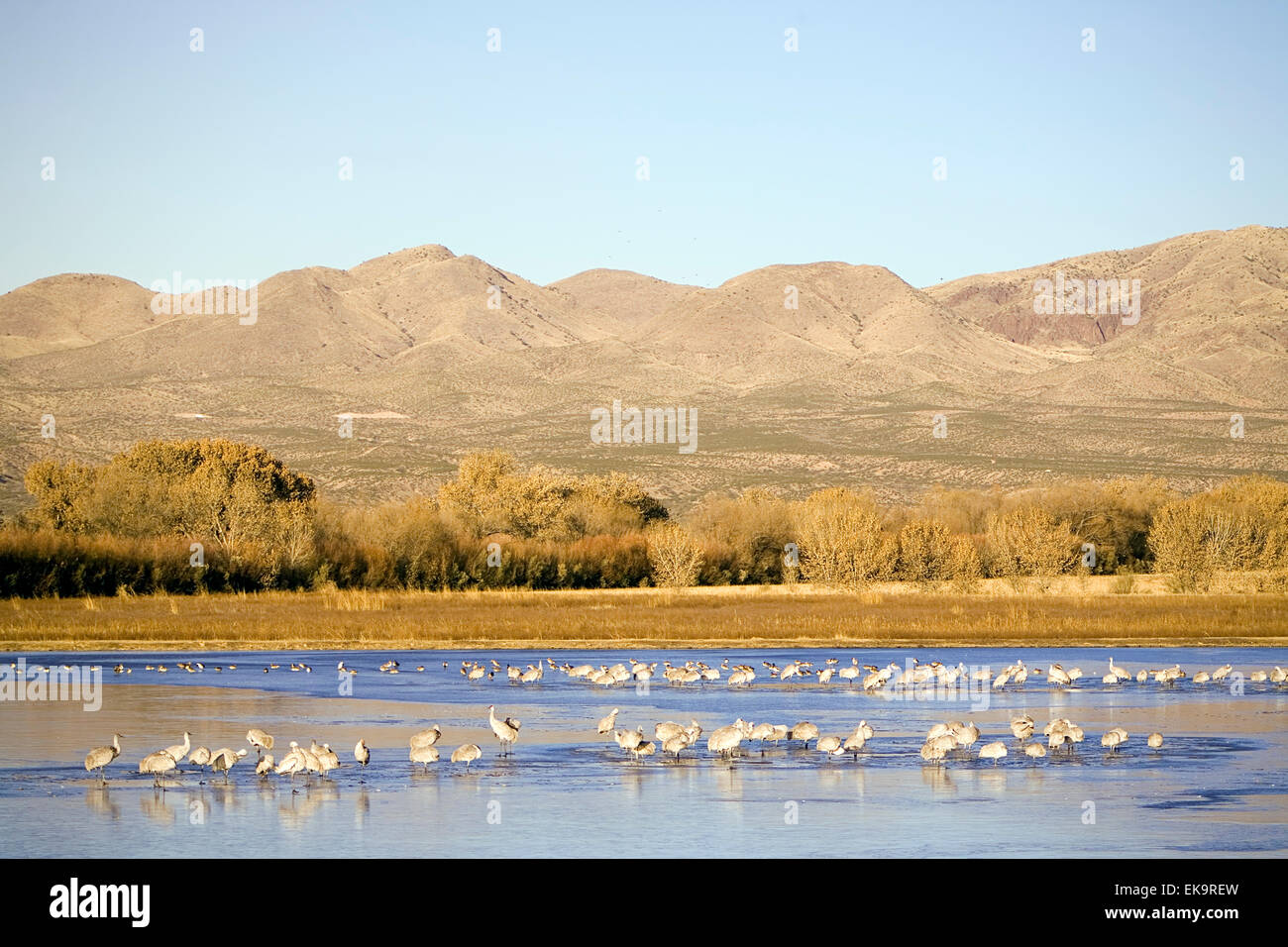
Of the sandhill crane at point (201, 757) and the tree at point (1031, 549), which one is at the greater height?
the tree at point (1031, 549)

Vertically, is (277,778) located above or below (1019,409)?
below

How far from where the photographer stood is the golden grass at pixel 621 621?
4078 cm

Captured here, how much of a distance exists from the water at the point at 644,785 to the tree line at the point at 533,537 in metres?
27.6

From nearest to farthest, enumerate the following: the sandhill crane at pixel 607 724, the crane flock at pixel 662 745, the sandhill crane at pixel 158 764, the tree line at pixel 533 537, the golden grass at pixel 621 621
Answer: the sandhill crane at pixel 158 764, the crane flock at pixel 662 745, the sandhill crane at pixel 607 724, the golden grass at pixel 621 621, the tree line at pixel 533 537

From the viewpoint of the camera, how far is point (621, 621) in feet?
151

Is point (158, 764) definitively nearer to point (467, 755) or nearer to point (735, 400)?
point (467, 755)

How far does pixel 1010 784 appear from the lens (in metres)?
18.5

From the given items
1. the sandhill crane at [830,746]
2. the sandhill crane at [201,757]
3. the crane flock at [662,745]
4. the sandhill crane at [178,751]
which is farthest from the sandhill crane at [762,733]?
the sandhill crane at [178,751]

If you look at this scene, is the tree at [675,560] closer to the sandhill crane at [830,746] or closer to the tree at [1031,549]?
the tree at [1031,549]

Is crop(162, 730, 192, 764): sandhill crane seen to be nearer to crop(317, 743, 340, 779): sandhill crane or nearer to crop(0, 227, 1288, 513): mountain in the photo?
crop(317, 743, 340, 779): sandhill crane
